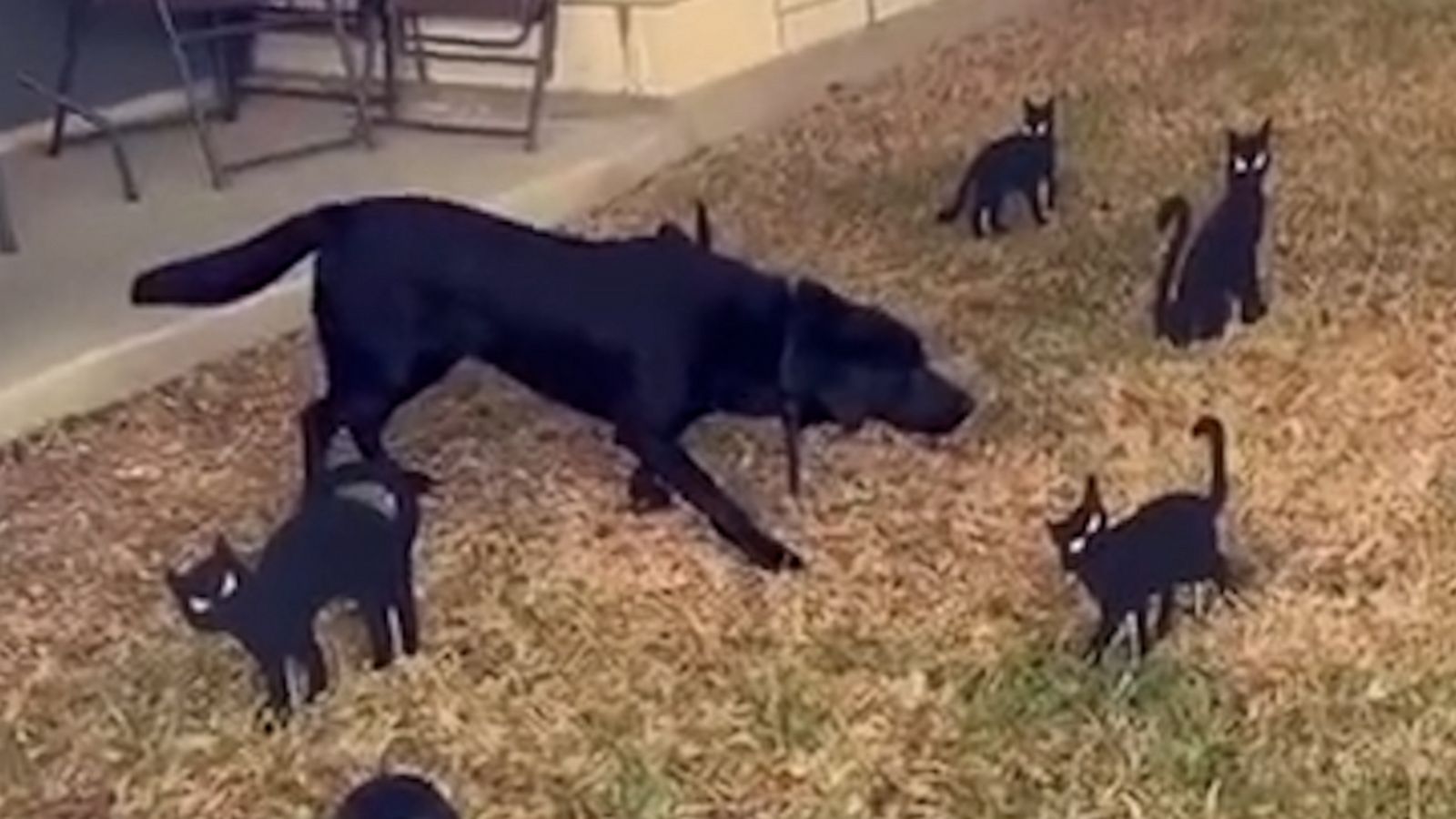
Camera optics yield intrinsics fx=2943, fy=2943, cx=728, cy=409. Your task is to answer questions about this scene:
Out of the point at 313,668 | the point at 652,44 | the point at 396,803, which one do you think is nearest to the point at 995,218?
the point at 652,44

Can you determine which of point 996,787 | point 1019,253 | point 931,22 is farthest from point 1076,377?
point 931,22

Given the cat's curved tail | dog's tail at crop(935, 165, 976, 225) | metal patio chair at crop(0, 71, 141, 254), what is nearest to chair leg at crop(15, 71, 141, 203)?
metal patio chair at crop(0, 71, 141, 254)

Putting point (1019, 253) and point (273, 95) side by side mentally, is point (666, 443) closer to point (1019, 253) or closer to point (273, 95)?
point (1019, 253)

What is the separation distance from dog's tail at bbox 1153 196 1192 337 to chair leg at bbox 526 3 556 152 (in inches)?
42.5

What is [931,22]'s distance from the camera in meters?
4.66

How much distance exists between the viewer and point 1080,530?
8.04 ft

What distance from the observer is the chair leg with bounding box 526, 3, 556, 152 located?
159 inches

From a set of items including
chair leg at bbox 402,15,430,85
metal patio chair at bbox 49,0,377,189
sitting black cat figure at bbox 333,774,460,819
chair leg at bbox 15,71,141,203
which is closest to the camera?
sitting black cat figure at bbox 333,774,460,819

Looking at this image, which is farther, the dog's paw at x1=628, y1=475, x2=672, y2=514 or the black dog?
the dog's paw at x1=628, y1=475, x2=672, y2=514

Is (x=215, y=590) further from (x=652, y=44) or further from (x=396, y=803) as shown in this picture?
(x=652, y=44)

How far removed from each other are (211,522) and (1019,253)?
110 centimetres

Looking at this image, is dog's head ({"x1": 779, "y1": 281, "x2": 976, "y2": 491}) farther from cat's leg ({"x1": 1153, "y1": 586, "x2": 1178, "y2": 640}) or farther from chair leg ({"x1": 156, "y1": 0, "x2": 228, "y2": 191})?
chair leg ({"x1": 156, "y1": 0, "x2": 228, "y2": 191})

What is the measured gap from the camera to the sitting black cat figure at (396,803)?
2.06 m

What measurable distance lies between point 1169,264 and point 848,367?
67cm
